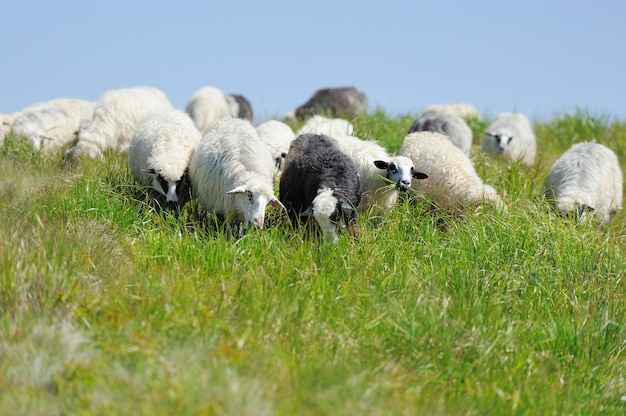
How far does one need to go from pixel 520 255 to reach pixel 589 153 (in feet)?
14.0

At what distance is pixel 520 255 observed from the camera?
7.12 meters

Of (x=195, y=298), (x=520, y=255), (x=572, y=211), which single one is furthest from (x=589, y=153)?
(x=195, y=298)

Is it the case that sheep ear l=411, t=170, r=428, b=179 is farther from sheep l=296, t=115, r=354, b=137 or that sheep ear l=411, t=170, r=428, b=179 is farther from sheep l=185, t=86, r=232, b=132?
sheep l=185, t=86, r=232, b=132

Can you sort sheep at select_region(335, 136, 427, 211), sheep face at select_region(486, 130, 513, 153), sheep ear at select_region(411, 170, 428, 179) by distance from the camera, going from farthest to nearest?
sheep face at select_region(486, 130, 513, 153), sheep ear at select_region(411, 170, 428, 179), sheep at select_region(335, 136, 427, 211)

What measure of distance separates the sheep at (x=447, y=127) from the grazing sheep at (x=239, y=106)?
18.9 ft

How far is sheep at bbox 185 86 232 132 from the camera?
1549 cm

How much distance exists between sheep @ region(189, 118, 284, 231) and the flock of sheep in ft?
0.04

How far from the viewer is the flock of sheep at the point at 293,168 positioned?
7625 millimetres

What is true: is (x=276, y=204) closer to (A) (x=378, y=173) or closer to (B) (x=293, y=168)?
(B) (x=293, y=168)

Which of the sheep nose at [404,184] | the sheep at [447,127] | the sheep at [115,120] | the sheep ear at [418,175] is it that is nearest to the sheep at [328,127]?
the sheep at [447,127]

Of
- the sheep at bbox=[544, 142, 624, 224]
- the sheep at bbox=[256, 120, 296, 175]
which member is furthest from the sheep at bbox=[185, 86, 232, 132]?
the sheep at bbox=[544, 142, 624, 224]

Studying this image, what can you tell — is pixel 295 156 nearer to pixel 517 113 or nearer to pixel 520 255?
pixel 520 255

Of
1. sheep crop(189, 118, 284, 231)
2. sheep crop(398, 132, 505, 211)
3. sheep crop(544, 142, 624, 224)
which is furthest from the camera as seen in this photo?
sheep crop(544, 142, 624, 224)

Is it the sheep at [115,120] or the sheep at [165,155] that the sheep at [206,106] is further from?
the sheep at [165,155]
